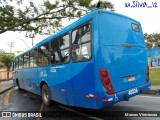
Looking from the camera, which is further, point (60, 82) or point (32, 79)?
point (32, 79)

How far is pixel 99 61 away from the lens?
6348mm

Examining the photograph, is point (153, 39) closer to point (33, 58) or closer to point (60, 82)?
point (33, 58)

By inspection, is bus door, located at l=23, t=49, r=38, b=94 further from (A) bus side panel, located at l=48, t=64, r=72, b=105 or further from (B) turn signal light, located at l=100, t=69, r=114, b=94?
(B) turn signal light, located at l=100, t=69, r=114, b=94

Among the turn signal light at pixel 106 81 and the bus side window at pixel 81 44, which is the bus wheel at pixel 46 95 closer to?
the bus side window at pixel 81 44

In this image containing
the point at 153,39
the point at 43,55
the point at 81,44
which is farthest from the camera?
the point at 153,39

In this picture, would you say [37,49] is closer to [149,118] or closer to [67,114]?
[67,114]

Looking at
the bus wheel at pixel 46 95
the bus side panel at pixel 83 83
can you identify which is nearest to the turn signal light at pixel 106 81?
the bus side panel at pixel 83 83

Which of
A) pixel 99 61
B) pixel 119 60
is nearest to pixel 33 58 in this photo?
pixel 119 60

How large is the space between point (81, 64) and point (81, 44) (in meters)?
0.60

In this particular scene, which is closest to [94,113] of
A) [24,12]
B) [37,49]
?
[37,49]

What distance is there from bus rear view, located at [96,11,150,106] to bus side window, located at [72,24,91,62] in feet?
1.25

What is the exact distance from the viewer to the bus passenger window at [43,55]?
971cm

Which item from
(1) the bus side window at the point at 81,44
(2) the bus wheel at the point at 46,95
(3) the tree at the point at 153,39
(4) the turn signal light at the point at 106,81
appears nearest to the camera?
(4) the turn signal light at the point at 106,81

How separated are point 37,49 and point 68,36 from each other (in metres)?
3.91
